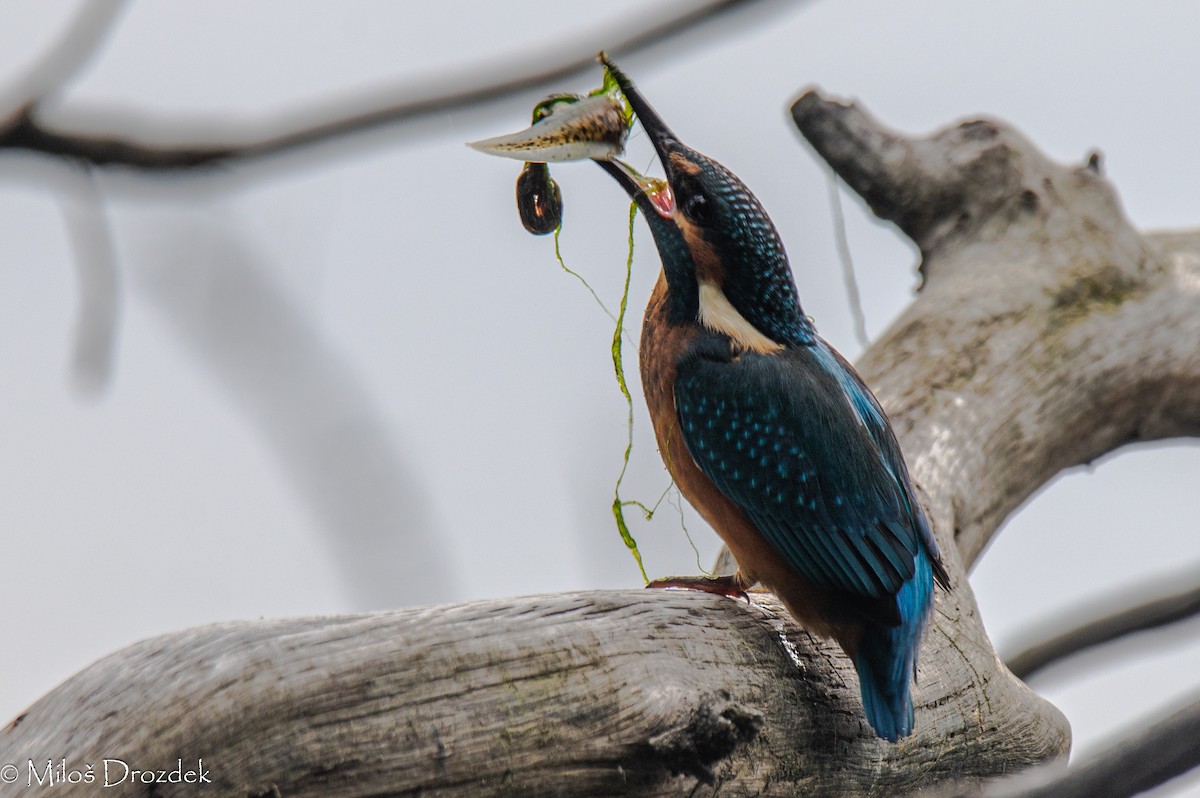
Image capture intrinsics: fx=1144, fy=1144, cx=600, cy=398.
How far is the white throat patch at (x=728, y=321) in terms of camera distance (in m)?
2.99

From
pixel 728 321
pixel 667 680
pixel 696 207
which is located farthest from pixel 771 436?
pixel 667 680

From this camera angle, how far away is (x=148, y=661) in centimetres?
209

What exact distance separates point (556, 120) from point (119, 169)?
1616 mm

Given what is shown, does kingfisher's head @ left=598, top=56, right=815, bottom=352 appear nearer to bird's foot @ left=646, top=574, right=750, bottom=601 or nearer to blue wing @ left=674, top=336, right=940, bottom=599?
blue wing @ left=674, top=336, right=940, bottom=599

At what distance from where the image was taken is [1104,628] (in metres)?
3.90

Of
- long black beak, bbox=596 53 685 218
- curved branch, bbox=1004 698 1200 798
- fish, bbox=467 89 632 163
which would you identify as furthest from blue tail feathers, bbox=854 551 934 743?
curved branch, bbox=1004 698 1200 798

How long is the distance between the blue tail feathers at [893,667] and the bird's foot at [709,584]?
39 cm

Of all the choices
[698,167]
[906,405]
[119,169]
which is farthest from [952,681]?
[119,169]

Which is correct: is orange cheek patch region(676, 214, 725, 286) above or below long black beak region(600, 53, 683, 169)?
below

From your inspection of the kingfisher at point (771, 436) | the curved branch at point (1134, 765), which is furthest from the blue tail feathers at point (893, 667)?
the curved branch at point (1134, 765)

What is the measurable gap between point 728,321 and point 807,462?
0.46 m

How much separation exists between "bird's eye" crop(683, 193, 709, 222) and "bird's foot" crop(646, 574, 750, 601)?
94 cm

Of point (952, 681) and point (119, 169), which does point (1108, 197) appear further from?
point (119, 169)

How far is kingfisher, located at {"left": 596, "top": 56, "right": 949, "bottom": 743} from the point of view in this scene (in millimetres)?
2623
